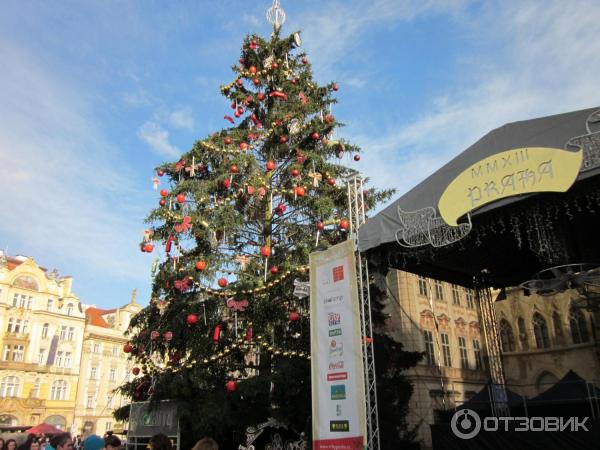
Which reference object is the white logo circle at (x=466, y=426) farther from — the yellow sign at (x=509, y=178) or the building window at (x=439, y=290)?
the building window at (x=439, y=290)

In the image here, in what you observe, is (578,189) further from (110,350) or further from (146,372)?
(110,350)

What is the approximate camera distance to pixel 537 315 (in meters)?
29.4

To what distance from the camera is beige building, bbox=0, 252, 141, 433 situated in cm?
3916

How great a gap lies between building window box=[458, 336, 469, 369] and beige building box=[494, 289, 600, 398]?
2423 mm

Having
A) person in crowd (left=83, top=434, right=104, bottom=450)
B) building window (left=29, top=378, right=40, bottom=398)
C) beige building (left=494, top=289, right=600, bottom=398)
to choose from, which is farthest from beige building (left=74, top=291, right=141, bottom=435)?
person in crowd (left=83, top=434, right=104, bottom=450)

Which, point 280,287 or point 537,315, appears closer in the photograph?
point 280,287

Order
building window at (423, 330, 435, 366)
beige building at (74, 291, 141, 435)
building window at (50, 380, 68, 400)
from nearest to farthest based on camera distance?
building window at (423, 330, 435, 366) → building window at (50, 380, 68, 400) → beige building at (74, 291, 141, 435)

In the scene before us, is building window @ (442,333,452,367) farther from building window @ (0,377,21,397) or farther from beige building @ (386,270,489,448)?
building window @ (0,377,21,397)

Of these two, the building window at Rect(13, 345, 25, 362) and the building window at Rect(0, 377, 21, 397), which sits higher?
the building window at Rect(13, 345, 25, 362)

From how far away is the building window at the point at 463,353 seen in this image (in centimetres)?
2752

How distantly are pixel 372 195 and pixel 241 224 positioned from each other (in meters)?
3.88

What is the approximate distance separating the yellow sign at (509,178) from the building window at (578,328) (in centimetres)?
2338

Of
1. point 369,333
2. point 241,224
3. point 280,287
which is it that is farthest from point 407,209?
point 241,224

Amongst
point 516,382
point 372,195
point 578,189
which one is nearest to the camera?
point 578,189
